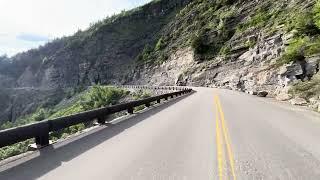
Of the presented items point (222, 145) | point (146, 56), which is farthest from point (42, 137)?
point (146, 56)

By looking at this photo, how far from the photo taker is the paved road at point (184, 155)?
734 cm

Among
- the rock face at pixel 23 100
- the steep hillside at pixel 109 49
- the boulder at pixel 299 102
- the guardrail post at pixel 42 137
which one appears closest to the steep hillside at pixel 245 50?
the boulder at pixel 299 102

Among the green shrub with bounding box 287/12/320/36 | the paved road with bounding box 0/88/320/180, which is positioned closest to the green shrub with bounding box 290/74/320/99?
the paved road with bounding box 0/88/320/180

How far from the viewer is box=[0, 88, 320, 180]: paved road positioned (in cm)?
734

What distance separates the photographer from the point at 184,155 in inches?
352

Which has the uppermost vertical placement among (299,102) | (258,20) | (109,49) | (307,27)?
(258,20)

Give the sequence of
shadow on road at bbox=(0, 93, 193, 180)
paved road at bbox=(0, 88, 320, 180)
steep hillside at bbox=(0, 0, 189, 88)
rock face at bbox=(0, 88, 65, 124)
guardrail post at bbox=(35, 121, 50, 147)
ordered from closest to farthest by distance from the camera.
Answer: paved road at bbox=(0, 88, 320, 180)
shadow on road at bbox=(0, 93, 193, 180)
guardrail post at bbox=(35, 121, 50, 147)
steep hillside at bbox=(0, 0, 189, 88)
rock face at bbox=(0, 88, 65, 124)

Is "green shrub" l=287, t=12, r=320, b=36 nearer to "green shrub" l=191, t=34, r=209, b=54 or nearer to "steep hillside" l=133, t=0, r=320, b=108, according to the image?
"steep hillside" l=133, t=0, r=320, b=108

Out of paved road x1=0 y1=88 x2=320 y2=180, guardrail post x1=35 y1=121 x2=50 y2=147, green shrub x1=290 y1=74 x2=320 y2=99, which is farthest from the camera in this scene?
green shrub x1=290 y1=74 x2=320 y2=99

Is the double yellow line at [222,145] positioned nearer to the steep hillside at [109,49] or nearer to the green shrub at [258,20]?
the green shrub at [258,20]

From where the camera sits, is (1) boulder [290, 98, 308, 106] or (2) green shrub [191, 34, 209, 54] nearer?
(1) boulder [290, 98, 308, 106]

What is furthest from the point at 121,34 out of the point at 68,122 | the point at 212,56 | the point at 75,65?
the point at 68,122

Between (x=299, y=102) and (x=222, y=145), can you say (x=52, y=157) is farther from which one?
(x=299, y=102)

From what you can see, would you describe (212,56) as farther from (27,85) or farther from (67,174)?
(27,85)
